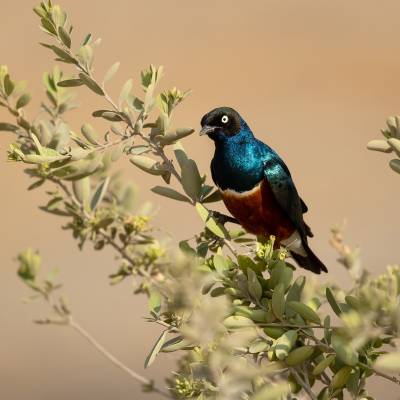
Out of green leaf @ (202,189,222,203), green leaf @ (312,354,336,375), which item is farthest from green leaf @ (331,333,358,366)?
green leaf @ (202,189,222,203)

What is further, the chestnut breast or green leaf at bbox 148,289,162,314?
the chestnut breast

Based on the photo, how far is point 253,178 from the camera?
3668 millimetres

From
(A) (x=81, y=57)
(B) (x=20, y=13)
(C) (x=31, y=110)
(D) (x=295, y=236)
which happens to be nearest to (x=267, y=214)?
(D) (x=295, y=236)

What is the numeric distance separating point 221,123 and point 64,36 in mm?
1431

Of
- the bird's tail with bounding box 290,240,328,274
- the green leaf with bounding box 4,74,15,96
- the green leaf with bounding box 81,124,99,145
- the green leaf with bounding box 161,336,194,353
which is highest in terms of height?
the green leaf with bounding box 4,74,15,96

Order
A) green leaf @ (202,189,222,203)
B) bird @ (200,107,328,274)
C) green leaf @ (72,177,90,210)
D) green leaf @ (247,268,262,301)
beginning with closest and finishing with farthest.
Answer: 1. green leaf @ (247,268,262,301)
2. green leaf @ (202,189,222,203)
3. green leaf @ (72,177,90,210)
4. bird @ (200,107,328,274)

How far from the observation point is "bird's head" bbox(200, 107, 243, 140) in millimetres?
3682

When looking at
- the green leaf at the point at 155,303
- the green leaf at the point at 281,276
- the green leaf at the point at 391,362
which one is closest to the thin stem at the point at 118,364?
the green leaf at the point at 155,303

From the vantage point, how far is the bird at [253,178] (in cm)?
357

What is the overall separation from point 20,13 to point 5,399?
35.4ft

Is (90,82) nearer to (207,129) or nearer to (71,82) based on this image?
(71,82)

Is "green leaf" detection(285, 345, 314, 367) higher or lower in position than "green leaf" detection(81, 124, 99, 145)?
lower

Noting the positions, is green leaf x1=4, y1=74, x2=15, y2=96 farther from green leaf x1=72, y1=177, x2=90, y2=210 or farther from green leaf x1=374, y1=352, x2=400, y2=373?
green leaf x1=374, y1=352, x2=400, y2=373

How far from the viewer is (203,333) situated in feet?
3.70
